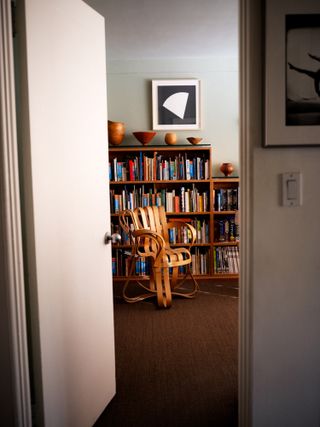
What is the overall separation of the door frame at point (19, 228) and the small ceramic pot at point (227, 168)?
11.9 feet

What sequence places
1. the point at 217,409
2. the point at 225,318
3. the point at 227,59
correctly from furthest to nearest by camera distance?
the point at 227,59 < the point at 225,318 < the point at 217,409

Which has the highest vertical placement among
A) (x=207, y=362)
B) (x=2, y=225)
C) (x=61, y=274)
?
(x=2, y=225)

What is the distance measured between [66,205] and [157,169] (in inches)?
127

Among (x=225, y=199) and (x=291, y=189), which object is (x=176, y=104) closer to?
(x=225, y=199)

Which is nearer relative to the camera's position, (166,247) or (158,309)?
(158,309)

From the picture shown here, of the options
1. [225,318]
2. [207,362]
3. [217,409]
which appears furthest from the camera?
[225,318]

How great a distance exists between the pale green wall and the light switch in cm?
374

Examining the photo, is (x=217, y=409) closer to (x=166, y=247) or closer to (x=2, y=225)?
(x=2, y=225)

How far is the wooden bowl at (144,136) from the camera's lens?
15.7 feet

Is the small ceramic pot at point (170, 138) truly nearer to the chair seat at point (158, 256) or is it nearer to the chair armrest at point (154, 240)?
the chair seat at point (158, 256)

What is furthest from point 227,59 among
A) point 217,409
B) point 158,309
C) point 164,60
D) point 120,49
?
point 217,409

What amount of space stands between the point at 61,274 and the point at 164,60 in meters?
4.04

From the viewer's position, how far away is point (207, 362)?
2648 mm

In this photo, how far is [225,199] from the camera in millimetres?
4910
